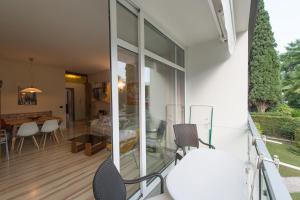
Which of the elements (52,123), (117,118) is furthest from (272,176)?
(52,123)

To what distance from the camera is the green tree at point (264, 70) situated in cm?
927

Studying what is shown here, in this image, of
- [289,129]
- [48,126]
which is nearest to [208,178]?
[48,126]

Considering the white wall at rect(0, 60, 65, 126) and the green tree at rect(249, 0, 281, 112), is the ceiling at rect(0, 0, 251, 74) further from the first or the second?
the green tree at rect(249, 0, 281, 112)

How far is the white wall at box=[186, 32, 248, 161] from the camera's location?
3637mm

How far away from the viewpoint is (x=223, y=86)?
3.82m

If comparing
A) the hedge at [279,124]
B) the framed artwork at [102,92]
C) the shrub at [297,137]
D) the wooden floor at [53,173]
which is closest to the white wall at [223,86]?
the wooden floor at [53,173]

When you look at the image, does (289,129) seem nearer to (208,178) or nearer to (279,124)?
(279,124)

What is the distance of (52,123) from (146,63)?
3.82 m

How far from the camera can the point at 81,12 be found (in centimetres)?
271

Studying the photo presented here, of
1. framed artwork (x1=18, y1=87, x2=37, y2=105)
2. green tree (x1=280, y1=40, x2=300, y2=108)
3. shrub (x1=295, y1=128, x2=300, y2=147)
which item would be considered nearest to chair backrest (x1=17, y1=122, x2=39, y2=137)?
framed artwork (x1=18, y1=87, x2=37, y2=105)

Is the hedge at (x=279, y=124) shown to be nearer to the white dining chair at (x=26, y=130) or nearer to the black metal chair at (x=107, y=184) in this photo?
the black metal chair at (x=107, y=184)

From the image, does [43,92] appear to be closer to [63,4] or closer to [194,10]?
[63,4]

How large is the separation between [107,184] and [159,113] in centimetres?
202

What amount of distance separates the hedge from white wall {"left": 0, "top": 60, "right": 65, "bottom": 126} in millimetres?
9022
